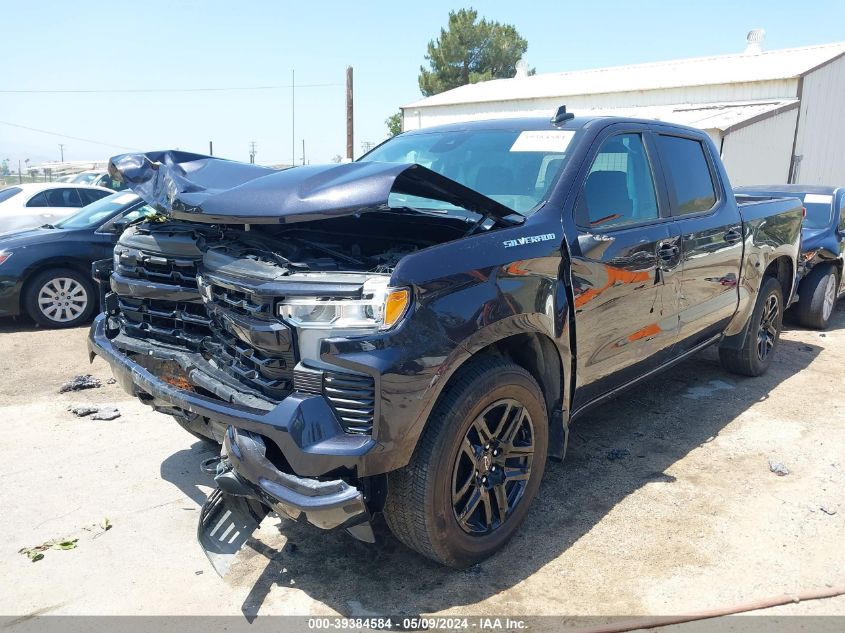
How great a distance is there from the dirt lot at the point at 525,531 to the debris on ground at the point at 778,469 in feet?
0.15

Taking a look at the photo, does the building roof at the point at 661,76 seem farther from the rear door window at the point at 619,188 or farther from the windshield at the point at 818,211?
the rear door window at the point at 619,188

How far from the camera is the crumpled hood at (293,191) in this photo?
2646 mm

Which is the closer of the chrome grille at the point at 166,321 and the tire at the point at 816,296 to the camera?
the chrome grille at the point at 166,321

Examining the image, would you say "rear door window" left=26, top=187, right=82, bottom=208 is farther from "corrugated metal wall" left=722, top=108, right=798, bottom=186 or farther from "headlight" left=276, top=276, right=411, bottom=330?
"corrugated metal wall" left=722, top=108, right=798, bottom=186

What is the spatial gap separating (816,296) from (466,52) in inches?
1550

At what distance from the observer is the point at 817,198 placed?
8.20 metres

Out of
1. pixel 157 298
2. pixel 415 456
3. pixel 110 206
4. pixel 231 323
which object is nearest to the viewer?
pixel 415 456

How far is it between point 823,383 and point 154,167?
216 inches

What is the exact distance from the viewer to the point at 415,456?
263 centimetres

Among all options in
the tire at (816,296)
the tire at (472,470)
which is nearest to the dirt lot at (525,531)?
the tire at (472,470)

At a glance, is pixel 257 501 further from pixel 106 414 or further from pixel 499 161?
pixel 106 414

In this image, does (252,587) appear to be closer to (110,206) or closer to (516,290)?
(516,290)

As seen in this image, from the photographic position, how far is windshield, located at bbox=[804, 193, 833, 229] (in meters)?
7.86

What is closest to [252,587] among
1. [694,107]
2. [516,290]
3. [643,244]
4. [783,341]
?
[516,290]
